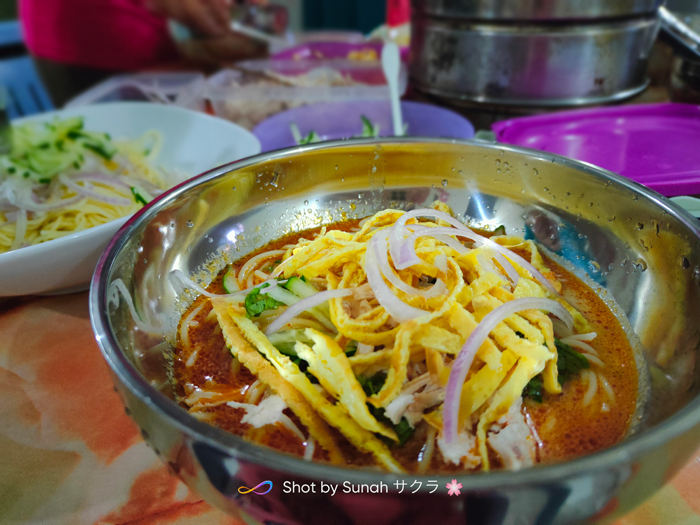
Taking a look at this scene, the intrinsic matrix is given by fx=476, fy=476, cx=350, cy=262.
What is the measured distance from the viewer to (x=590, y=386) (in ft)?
2.53

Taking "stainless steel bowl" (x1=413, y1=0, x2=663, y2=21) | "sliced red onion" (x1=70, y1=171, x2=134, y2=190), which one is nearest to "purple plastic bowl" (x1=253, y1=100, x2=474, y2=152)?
"stainless steel bowl" (x1=413, y1=0, x2=663, y2=21)

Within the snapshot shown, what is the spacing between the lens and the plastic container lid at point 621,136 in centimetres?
144

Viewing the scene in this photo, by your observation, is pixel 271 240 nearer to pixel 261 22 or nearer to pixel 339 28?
pixel 261 22

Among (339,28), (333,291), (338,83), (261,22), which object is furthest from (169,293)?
(339,28)

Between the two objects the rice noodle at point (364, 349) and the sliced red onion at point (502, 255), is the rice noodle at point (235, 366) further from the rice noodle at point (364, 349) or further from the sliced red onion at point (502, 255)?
the sliced red onion at point (502, 255)

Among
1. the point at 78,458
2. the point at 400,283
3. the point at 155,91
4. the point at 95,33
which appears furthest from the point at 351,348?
the point at 95,33

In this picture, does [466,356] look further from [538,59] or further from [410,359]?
[538,59]

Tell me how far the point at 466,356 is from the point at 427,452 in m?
0.14

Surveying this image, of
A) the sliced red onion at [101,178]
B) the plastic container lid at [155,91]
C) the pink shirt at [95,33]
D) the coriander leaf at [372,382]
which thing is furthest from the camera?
the pink shirt at [95,33]

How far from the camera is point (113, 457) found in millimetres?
817

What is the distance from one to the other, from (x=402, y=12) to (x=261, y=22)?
1.28m

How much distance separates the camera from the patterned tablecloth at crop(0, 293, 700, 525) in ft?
2.38

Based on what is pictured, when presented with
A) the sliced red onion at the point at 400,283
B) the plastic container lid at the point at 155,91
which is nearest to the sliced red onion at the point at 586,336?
the sliced red onion at the point at 400,283

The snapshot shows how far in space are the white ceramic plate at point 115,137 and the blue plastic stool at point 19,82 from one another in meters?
1.95
